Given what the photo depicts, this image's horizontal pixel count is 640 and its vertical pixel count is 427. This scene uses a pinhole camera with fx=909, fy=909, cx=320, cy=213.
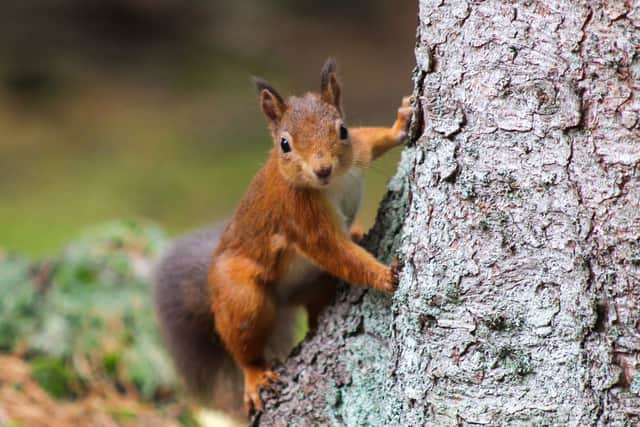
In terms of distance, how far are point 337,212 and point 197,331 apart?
0.66 metres

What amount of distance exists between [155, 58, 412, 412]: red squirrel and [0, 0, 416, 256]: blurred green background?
3.35 metres

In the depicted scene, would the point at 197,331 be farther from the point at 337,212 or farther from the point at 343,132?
the point at 343,132

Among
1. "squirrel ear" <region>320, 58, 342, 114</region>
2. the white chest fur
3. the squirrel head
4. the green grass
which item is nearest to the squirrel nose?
the squirrel head

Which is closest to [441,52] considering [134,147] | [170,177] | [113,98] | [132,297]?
[132,297]

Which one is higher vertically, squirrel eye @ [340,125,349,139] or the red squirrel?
squirrel eye @ [340,125,349,139]

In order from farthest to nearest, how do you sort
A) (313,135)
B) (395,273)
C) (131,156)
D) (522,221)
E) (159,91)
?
(159,91) → (131,156) → (313,135) → (395,273) → (522,221)

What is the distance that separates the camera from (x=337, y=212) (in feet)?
6.91

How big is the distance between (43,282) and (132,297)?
321 mm

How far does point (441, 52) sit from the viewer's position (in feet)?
5.21

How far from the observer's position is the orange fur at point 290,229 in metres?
2.03

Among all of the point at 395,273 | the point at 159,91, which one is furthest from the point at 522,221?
the point at 159,91

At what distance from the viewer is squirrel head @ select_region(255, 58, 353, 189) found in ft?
6.59

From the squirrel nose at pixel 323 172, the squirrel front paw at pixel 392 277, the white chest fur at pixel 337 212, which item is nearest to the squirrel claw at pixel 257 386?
the white chest fur at pixel 337 212

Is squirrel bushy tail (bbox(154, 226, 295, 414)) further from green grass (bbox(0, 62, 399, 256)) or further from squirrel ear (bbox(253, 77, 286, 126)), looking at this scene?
green grass (bbox(0, 62, 399, 256))
